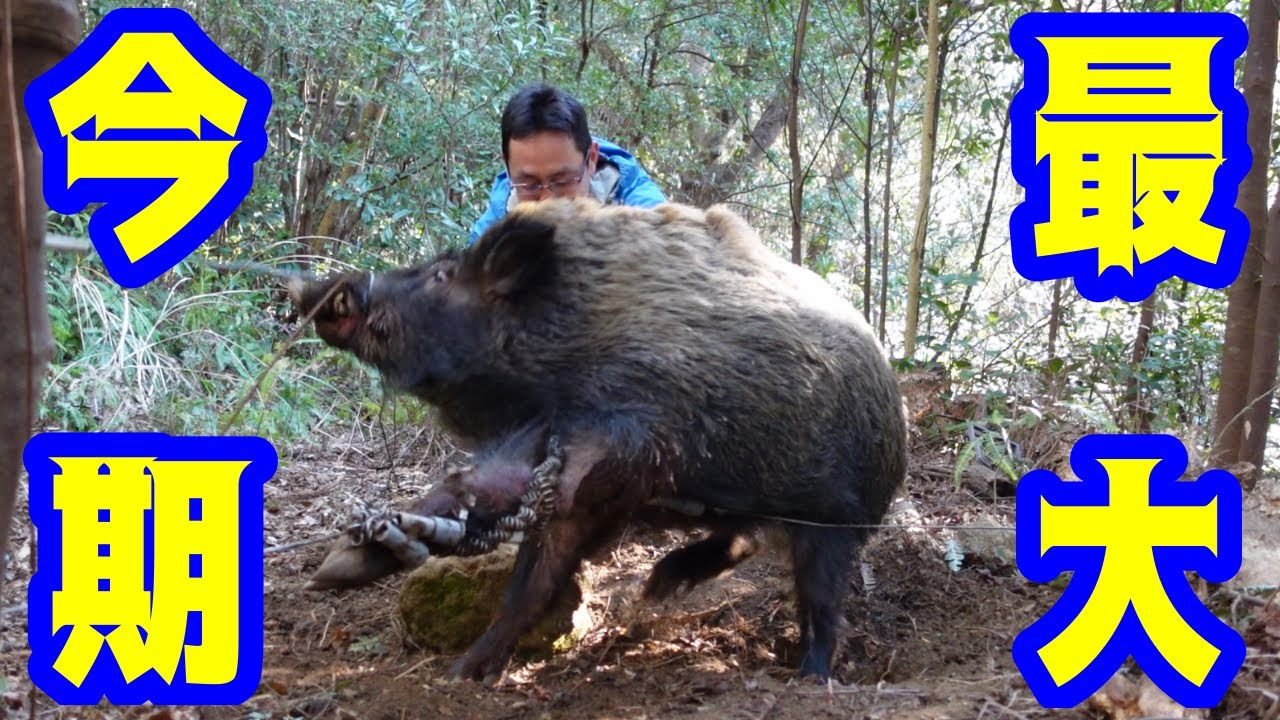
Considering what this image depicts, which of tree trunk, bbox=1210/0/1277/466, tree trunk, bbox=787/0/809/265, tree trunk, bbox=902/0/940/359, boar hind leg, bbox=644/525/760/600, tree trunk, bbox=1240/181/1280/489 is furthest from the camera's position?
tree trunk, bbox=787/0/809/265

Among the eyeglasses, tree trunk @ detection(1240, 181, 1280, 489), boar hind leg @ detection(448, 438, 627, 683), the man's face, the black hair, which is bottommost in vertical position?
boar hind leg @ detection(448, 438, 627, 683)

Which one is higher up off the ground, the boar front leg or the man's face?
the man's face

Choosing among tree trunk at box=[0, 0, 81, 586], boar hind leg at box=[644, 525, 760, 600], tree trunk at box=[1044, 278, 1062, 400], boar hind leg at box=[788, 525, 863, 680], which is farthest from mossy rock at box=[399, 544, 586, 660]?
tree trunk at box=[1044, 278, 1062, 400]

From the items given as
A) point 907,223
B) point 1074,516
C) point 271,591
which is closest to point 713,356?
point 1074,516

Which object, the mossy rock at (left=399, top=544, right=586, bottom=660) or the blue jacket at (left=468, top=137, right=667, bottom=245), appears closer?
the mossy rock at (left=399, top=544, right=586, bottom=660)

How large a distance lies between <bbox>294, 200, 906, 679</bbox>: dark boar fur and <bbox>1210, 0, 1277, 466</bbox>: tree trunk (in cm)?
178

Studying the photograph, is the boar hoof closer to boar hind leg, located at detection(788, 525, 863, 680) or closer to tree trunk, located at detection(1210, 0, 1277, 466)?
boar hind leg, located at detection(788, 525, 863, 680)

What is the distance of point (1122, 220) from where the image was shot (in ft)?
10.8

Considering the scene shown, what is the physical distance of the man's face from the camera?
412 cm

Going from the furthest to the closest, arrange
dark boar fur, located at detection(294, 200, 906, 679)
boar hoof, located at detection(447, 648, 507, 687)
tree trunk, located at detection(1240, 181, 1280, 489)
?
tree trunk, located at detection(1240, 181, 1280, 489), boar hoof, located at detection(447, 648, 507, 687), dark boar fur, located at detection(294, 200, 906, 679)

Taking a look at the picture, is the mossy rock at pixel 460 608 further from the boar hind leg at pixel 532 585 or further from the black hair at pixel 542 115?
the black hair at pixel 542 115

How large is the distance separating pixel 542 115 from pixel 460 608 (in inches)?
71.5

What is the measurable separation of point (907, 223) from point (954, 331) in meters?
5.55

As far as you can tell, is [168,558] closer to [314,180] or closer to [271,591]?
[271,591]
